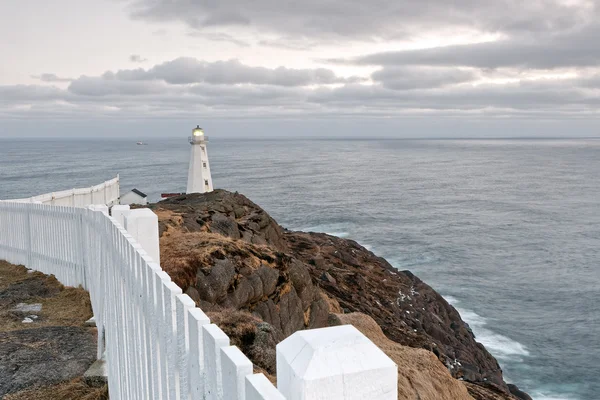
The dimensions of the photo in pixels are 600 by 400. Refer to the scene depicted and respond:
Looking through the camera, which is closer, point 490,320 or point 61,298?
point 61,298

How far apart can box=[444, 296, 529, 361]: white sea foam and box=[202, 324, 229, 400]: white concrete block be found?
2766 centimetres

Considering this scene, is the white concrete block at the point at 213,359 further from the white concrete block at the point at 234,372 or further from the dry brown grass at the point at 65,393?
the dry brown grass at the point at 65,393

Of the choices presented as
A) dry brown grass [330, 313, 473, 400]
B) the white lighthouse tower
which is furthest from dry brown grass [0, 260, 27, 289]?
the white lighthouse tower

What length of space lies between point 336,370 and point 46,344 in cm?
684

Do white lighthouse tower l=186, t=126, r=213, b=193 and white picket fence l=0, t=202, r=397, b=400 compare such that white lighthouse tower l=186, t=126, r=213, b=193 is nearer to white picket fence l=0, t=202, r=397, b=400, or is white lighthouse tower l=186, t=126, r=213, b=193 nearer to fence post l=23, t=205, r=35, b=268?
fence post l=23, t=205, r=35, b=268

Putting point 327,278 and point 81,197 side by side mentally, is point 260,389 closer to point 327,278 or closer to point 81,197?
point 81,197

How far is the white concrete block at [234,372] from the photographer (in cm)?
161

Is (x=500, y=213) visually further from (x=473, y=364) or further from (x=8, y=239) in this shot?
(x=8, y=239)

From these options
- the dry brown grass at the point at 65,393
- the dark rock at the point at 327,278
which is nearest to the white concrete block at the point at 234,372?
the dry brown grass at the point at 65,393

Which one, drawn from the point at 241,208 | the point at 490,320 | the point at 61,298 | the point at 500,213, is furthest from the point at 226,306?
the point at 500,213

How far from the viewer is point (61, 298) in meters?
10.0

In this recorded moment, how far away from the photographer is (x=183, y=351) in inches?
94.4

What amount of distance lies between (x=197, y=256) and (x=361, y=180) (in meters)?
89.9

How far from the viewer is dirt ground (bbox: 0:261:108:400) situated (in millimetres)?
5879
